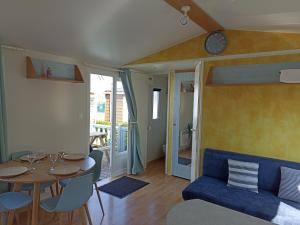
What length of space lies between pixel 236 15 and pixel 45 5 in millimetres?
1949

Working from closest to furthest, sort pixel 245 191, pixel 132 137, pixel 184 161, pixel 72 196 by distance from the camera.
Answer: pixel 72 196 < pixel 245 191 < pixel 184 161 < pixel 132 137

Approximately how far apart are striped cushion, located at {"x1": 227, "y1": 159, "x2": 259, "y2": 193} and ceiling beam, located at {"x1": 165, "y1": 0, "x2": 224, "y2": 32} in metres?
1.80

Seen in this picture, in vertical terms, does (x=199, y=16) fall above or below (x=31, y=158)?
above

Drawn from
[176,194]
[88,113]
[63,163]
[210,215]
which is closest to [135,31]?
[88,113]

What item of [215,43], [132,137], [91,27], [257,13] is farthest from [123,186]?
[257,13]

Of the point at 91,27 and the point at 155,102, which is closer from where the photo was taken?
the point at 91,27

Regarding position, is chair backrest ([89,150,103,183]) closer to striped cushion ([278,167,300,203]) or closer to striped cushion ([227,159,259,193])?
striped cushion ([227,159,259,193])

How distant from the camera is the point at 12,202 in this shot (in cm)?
215

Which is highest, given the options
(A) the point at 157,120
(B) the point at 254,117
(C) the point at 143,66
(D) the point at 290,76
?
(C) the point at 143,66

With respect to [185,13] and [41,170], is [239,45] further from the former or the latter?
[41,170]

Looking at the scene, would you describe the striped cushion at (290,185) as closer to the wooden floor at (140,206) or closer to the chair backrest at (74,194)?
the wooden floor at (140,206)

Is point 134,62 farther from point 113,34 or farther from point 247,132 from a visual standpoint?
point 247,132

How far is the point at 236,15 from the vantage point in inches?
94.5

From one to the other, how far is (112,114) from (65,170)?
6.32 ft
